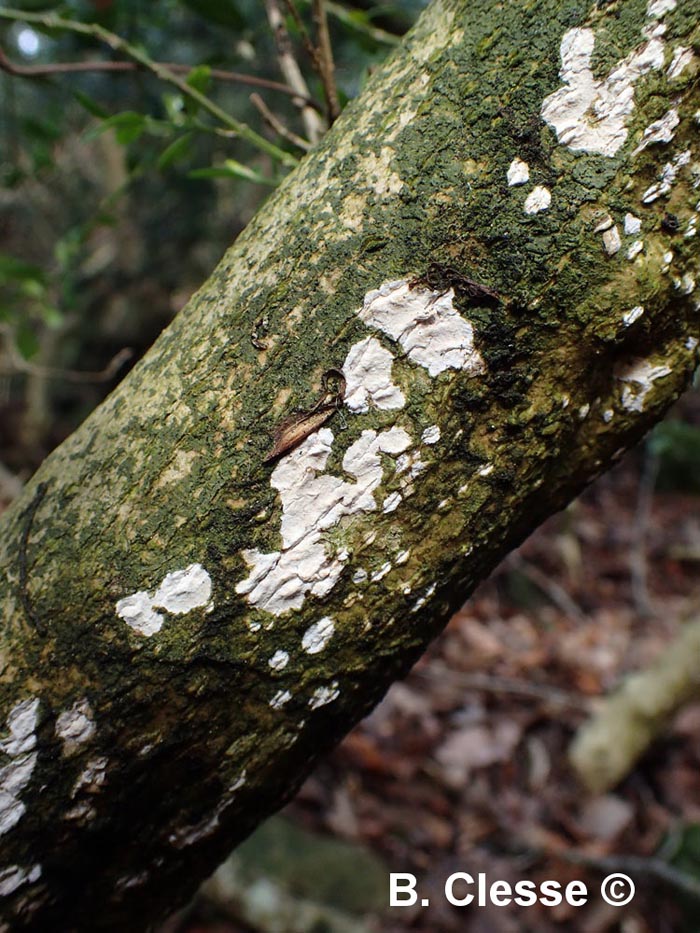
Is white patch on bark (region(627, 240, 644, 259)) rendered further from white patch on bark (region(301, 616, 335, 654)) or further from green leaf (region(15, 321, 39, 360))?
green leaf (region(15, 321, 39, 360))

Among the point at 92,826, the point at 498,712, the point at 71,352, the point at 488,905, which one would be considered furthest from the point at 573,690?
the point at 71,352

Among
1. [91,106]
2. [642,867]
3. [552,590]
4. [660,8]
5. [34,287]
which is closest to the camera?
[660,8]

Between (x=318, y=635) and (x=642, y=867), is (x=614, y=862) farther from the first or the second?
(x=318, y=635)

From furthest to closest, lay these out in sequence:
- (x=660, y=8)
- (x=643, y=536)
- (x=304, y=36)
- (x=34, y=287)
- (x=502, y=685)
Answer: (x=643, y=536)
(x=502, y=685)
(x=34, y=287)
(x=304, y=36)
(x=660, y=8)

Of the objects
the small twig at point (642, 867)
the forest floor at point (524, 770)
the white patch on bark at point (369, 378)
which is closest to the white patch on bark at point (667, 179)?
the white patch on bark at point (369, 378)

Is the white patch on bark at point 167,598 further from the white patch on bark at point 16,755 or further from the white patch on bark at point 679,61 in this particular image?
the white patch on bark at point 679,61

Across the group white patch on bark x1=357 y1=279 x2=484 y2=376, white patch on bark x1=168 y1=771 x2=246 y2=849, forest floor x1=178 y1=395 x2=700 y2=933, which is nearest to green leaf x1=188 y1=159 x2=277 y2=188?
white patch on bark x1=357 y1=279 x2=484 y2=376

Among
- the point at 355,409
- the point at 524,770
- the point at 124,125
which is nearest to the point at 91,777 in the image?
the point at 355,409

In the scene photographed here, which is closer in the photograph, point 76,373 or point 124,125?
point 124,125
